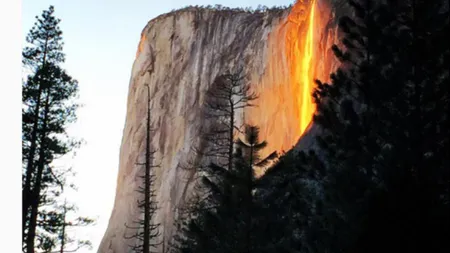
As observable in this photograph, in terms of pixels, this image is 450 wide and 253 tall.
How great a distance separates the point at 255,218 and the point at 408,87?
10.2ft

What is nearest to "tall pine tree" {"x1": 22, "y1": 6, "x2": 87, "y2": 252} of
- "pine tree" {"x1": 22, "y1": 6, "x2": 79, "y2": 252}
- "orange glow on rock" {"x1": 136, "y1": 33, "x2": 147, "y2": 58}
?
"pine tree" {"x1": 22, "y1": 6, "x2": 79, "y2": 252}

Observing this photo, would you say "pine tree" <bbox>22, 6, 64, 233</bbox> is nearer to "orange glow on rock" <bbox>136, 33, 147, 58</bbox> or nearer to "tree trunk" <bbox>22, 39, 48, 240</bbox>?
"tree trunk" <bbox>22, 39, 48, 240</bbox>

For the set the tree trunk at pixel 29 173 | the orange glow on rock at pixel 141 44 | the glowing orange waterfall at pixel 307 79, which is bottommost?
the tree trunk at pixel 29 173

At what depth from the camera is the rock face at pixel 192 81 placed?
27.7 metres

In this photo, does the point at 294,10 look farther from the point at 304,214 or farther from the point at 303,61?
the point at 304,214

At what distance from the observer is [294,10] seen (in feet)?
92.4

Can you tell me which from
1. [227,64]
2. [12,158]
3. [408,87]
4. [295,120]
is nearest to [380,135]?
[408,87]

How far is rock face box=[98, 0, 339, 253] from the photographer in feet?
90.8

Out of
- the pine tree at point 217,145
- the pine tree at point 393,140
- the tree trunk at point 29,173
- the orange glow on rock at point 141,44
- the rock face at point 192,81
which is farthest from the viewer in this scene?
the orange glow on rock at point 141,44

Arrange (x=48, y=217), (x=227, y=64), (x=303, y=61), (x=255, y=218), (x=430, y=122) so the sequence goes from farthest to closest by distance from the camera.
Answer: (x=227, y=64) → (x=303, y=61) → (x=48, y=217) → (x=255, y=218) → (x=430, y=122)

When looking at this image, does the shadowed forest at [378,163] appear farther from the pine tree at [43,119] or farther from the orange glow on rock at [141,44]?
the orange glow on rock at [141,44]

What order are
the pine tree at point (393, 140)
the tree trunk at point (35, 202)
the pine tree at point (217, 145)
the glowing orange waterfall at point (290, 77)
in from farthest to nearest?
the glowing orange waterfall at point (290, 77)
the pine tree at point (217, 145)
the tree trunk at point (35, 202)
the pine tree at point (393, 140)

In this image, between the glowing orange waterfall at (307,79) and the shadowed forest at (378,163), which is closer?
the shadowed forest at (378,163)

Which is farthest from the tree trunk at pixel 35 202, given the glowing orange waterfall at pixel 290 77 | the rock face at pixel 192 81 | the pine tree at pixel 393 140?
Answer: the rock face at pixel 192 81
